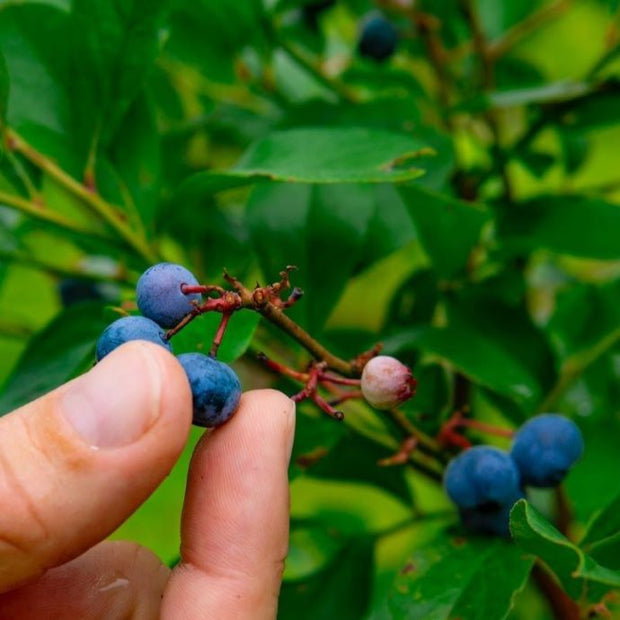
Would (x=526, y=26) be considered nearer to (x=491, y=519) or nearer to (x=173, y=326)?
(x=491, y=519)

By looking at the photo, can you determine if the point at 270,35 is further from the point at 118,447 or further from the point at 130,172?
the point at 118,447

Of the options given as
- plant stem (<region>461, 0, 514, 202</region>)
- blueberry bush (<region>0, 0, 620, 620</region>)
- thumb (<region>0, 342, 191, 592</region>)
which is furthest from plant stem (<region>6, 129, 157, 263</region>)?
plant stem (<region>461, 0, 514, 202</region>)

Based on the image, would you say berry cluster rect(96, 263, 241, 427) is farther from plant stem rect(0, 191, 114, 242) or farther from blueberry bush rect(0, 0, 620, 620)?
plant stem rect(0, 191, 114, 242)

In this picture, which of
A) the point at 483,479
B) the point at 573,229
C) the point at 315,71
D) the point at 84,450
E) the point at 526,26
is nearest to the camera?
the point at 84,450

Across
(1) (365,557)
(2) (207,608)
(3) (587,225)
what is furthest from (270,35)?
(2) (207,608)

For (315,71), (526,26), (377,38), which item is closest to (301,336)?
(315,71)

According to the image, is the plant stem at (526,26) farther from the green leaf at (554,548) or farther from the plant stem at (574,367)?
the green leaf at (554,548)
